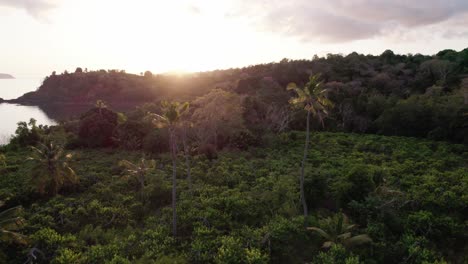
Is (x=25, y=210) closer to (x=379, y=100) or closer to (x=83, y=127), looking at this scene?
(x=83, y=127)

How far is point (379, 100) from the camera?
6756 centimetres

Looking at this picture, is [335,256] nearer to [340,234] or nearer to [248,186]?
[340,234]

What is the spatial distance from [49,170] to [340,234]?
92.8 ft

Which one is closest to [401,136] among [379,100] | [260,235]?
[379,100]

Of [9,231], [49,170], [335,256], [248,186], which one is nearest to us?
[335,256]

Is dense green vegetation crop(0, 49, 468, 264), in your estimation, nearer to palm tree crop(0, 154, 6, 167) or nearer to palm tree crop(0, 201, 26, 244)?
palm tree crop(0, 201, 26, 244)

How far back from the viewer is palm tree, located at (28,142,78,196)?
32.0m

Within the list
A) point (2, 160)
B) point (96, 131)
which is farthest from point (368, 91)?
point (2, 160)

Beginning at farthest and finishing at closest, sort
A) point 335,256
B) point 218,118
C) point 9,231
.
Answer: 1. point 218,118
2. point 9,231
3. point 335,256

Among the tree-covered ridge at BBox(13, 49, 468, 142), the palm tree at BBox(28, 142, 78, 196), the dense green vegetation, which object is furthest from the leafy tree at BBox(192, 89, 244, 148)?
the palm tree at BBox(28, 142, 78, 196)

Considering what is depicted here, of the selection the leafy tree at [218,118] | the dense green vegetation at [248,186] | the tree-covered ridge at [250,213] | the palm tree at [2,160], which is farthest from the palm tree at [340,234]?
the palm tree at [2,160]

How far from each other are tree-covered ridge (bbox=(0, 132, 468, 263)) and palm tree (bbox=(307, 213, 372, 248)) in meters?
0.36

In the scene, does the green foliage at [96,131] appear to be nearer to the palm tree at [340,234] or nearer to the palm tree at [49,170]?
the palm tree at [49,170]

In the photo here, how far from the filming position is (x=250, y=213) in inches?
1118
